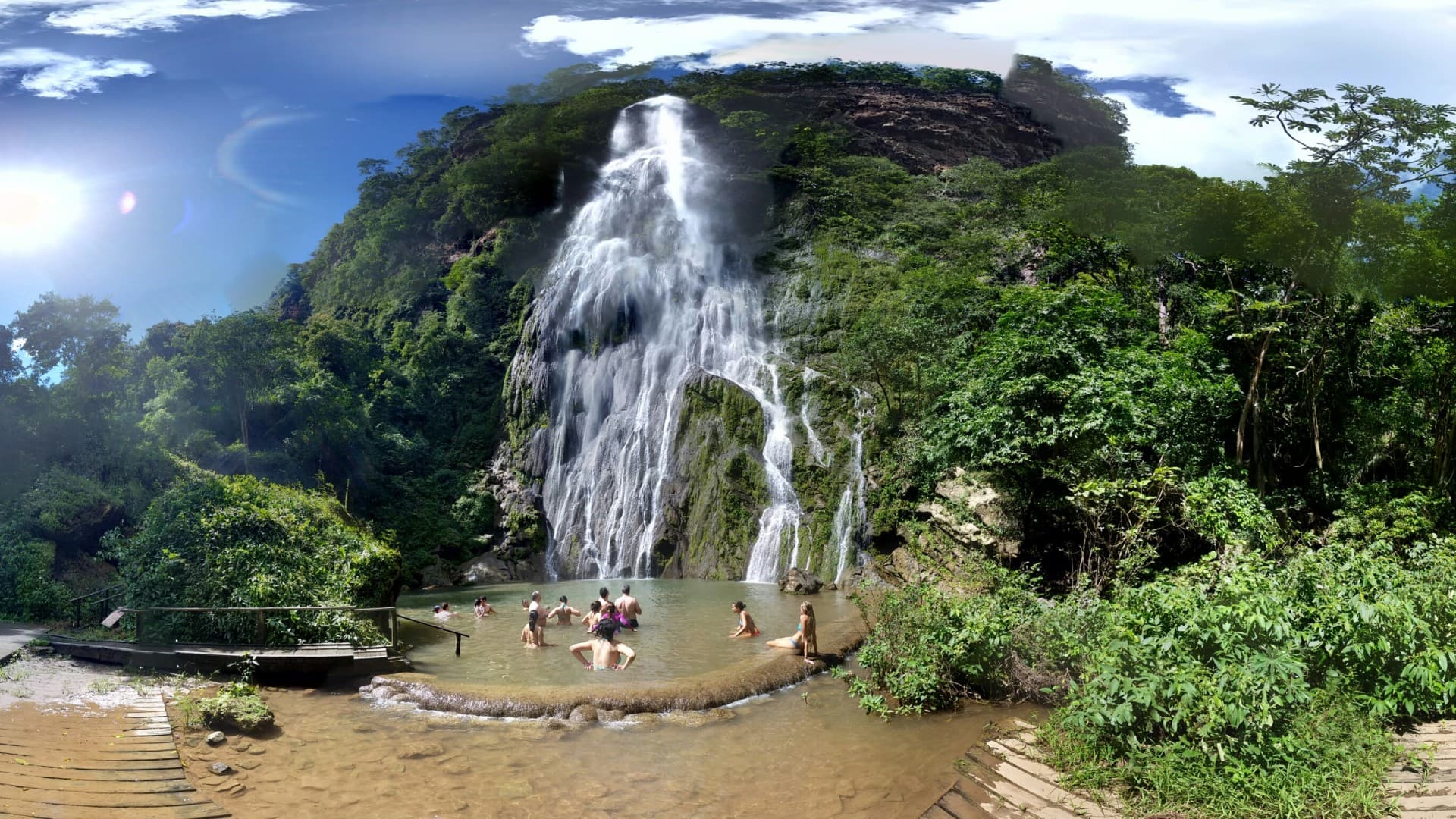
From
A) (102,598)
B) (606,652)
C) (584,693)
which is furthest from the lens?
(102,598)

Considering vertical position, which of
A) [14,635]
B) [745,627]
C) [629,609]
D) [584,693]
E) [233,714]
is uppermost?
[233,714]

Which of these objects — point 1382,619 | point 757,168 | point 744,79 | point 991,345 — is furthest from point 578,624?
point 744,79

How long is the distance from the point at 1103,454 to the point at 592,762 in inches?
362

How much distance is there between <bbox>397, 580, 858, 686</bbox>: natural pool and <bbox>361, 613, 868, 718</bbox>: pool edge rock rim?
0.45 meters

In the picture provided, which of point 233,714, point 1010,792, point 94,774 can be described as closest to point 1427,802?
point 1010,792

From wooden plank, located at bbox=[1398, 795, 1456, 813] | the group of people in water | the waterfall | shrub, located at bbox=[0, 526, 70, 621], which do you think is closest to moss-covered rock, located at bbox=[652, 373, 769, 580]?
the waterfall

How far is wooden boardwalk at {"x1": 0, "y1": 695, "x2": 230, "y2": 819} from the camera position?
611cm

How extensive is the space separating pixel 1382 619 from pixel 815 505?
18401 millimetres

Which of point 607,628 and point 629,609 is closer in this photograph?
point 607,628

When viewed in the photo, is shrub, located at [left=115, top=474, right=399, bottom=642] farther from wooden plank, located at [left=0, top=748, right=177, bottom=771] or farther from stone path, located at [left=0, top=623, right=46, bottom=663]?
wooden plank, located at [left=0, top=748, right=177, bottom=771]

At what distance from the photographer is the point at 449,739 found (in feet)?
28.7

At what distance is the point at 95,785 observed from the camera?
21.3 feet

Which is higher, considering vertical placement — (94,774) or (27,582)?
(94,774)

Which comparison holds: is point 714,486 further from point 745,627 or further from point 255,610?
point 255,610
